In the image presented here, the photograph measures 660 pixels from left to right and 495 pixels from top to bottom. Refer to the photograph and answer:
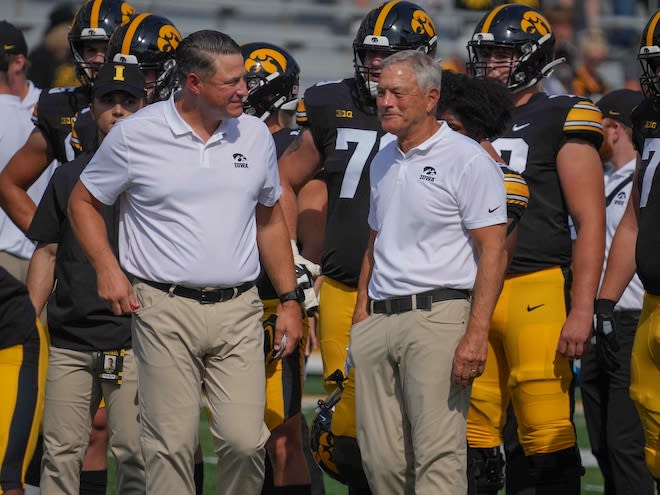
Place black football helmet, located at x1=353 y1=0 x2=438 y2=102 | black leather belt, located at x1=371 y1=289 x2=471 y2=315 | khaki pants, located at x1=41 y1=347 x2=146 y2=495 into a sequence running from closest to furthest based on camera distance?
1. black leather belt, located at x1=371 y1=289 x2=471 y2=315
2. khaki pants, located at x1=41 y1=347 x2=146 y2=495
3. black football helmet, located at x1=353 y1=0 x2=438 y2=102

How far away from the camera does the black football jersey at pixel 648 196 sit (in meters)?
5.12

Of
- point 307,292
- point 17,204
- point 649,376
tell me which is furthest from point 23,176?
point 649,376

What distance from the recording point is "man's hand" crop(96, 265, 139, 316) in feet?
16.5

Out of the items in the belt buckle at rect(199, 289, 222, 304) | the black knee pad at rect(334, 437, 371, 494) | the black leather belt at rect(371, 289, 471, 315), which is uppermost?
the black leather belt at rect(371, 289, 471, 315)

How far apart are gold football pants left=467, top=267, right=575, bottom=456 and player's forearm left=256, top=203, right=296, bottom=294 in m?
0.86

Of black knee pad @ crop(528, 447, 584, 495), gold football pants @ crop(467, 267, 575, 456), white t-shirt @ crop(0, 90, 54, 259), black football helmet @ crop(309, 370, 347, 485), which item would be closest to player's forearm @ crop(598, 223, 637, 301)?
gold football pants @ crop(467, 267, 575, 456)

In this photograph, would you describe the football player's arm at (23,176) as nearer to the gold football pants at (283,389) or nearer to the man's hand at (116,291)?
the gold football pants at (283,389)

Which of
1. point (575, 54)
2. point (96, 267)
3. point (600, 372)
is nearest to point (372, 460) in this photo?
point (96, 267)

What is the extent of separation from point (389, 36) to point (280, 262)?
1.18m

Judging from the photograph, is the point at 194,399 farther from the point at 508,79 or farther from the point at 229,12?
the point at 229,12

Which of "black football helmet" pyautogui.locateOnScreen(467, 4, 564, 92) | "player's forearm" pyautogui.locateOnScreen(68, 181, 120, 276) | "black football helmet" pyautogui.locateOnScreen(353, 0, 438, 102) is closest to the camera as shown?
"player's forearm" pyautogui.locateOnScreen(68, 181, 120, 276)

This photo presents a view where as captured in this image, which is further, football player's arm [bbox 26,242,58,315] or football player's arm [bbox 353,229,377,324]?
football player's arm [bbox 26,242,58,315]

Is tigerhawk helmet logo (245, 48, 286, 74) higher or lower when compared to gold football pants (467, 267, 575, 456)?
higher

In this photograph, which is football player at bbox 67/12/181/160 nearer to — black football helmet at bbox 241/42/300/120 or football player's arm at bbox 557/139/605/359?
black football helmet at bbox 241/42/300/120
